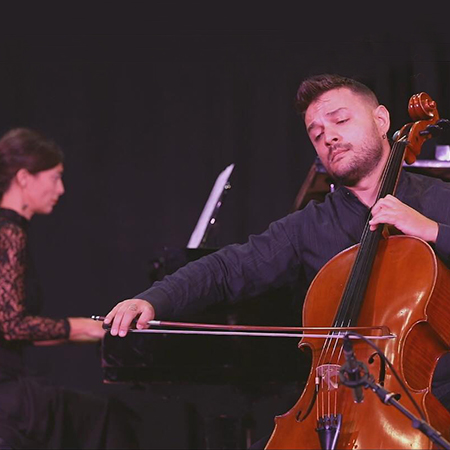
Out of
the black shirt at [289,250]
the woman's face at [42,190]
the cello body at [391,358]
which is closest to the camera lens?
the cello body at [391,358]

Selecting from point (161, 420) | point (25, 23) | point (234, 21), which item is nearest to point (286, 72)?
point (234, 21)

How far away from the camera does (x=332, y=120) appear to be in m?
2.08

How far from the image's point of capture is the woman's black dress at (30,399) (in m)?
2.98

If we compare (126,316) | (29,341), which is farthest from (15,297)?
(126,316)

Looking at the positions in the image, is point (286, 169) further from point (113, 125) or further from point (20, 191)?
point (20, 191)

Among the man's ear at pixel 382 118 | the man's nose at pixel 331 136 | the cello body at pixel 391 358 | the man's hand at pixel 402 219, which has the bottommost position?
the cello body at pixel 391 358

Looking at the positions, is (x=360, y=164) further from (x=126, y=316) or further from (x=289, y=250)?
(x=126, y=316)

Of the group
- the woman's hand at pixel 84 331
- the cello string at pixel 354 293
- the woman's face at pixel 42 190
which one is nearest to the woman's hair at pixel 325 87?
the cello string at pixel 354 293

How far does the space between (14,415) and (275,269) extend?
1385 millimetres

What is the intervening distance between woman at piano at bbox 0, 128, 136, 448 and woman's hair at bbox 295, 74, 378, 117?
1.50 m

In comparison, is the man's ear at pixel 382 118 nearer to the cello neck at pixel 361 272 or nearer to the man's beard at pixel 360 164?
the man's beard at pixel 360 164

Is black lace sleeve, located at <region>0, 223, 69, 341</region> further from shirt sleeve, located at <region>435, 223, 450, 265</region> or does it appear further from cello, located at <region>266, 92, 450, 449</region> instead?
shirt sleeve, located at <region>435, 223, 450, 265</region>

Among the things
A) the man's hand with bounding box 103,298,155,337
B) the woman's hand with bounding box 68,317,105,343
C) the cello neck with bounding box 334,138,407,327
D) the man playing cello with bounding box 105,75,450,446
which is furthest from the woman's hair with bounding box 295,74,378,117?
the woman's hand with bounding box 68,317,105,343

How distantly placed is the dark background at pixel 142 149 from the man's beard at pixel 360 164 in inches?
74.8
